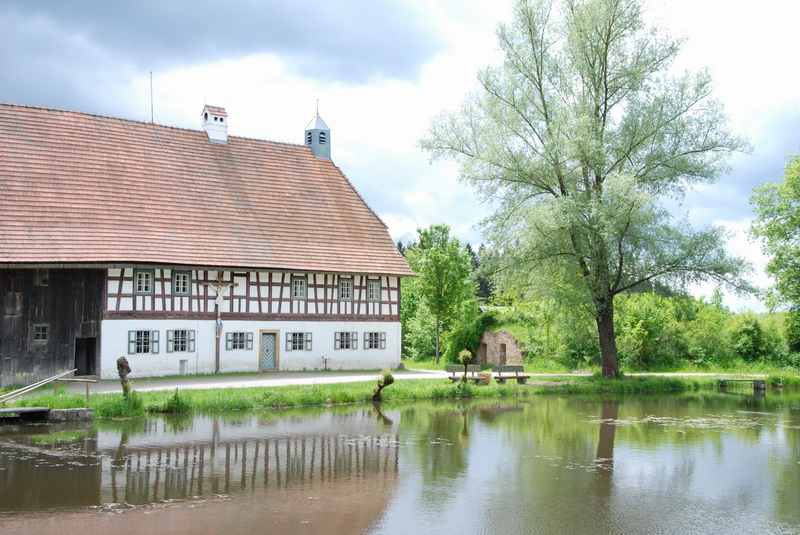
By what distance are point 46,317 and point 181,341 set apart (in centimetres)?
470

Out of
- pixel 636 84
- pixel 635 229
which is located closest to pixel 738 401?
pixel 635 229

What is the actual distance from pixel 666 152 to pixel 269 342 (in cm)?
1648

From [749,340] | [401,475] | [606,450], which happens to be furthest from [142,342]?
[749,340]

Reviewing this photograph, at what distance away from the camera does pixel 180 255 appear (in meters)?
29.0

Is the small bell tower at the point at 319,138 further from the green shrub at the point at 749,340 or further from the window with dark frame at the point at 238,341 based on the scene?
the green shrub at the point at 749,340

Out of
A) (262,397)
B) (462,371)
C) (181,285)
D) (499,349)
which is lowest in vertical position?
(262,397)

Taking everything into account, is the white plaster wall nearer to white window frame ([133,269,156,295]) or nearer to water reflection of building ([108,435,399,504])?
white window frame ([133,269,156,295])

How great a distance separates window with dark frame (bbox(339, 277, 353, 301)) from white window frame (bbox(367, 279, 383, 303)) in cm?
86

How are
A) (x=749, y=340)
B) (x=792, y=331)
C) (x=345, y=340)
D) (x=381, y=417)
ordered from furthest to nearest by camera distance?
(x=749, y=340)
(x=792, y=331)
(x=345, y=340)
(x=381, y=417)

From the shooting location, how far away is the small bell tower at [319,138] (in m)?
38.2

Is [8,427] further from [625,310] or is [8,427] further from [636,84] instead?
[625,310]

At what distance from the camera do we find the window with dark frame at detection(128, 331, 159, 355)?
2789cm

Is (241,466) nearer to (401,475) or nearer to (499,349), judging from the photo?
(401,475)

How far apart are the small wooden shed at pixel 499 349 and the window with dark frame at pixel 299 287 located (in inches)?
401
